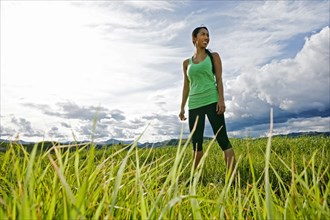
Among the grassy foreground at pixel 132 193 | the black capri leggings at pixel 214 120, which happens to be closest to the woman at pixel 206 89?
the black capri leggings at pixel 214 120

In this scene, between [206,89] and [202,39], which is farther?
[202,39]

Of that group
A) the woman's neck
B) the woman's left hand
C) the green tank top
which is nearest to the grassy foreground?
the woman's left hand

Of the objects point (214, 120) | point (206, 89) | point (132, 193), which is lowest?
point (132, 193)

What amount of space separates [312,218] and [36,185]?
1214 millimetres

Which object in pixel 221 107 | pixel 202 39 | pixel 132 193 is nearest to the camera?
pixel 132 193

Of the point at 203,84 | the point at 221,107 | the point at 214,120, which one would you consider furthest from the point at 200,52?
the point at 214,120

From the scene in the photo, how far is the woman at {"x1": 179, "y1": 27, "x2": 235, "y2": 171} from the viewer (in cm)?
570

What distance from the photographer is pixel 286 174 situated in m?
6.37

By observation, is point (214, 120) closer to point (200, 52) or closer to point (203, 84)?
point (203, 84)

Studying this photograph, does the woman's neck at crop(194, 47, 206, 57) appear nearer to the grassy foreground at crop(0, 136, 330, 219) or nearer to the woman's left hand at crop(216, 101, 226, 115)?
the woman's left hand at crop(216, 101, 226, 115)

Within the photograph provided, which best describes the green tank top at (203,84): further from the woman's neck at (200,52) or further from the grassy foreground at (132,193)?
the grassy foreground at (132,193)

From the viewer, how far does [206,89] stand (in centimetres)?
573

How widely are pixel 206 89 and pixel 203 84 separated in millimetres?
91

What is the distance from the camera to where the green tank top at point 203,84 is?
5.74 meters
